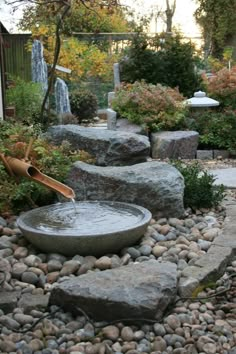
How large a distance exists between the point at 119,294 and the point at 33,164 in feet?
8.49

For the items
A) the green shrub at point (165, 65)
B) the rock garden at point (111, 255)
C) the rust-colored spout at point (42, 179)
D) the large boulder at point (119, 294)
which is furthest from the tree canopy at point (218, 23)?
the large boulder at point (119, 294)

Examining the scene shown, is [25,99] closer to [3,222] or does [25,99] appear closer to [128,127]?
[128,127]

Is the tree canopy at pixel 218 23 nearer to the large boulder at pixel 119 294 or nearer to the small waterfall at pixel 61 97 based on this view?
the small waterfall at pixel 61 97

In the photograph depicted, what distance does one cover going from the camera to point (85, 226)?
4.35 m

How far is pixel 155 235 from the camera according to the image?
4586 mm

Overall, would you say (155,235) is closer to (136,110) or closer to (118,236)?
(118,236)

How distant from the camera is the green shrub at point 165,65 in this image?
12281mm

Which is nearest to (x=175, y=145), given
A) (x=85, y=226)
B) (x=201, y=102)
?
(x=201, y=102)

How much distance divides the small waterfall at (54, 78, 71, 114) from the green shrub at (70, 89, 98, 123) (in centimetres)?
92

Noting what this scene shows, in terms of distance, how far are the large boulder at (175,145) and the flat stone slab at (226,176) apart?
122 cm

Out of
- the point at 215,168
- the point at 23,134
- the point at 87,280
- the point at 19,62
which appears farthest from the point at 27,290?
the point at 19,62

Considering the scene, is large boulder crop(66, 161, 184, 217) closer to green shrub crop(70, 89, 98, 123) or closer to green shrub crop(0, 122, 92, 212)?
green shrub crop(0, 122, 92, 212)

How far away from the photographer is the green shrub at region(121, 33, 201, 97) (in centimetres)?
1228

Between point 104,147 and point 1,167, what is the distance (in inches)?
66.5
